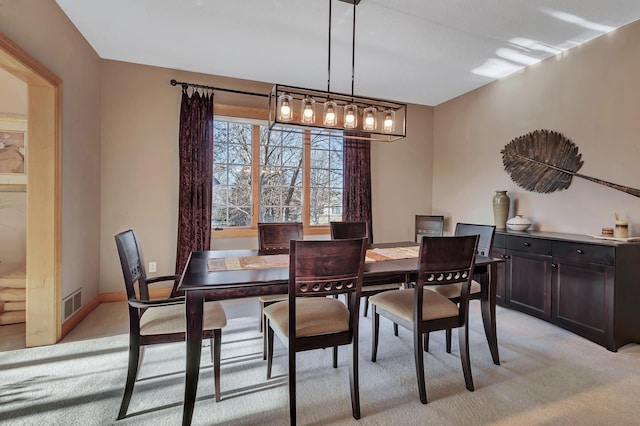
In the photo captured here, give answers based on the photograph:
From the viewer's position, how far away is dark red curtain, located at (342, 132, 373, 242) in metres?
4.48

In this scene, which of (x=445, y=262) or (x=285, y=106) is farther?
(x=285, y=106)

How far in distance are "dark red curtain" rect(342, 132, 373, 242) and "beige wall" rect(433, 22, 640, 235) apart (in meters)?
1.37

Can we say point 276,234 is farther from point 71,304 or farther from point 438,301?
point 71,304

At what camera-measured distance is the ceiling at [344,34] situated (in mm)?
2535

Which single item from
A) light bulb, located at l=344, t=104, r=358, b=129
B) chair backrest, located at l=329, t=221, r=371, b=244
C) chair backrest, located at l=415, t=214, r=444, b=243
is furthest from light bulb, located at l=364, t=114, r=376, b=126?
chair backrest, located at l=415, t=214, r=444, b=243

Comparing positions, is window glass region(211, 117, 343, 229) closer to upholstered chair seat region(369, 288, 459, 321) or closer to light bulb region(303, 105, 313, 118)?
light bulb region(303, 105, 313, 118)

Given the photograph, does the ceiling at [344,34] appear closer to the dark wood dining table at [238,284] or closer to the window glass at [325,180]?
the window glass at [325,180]

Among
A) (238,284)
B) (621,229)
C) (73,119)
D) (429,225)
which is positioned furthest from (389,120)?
(73,119)

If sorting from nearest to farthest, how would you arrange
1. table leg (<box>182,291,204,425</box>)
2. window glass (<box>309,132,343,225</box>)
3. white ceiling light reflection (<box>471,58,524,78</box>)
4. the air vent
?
1. table leg (<box>182,291,204,425</box>)
2. the air vent
3. white ceiling light reflection (<box>471,58,524,78</box>)
4. window glass (<box>309,132,343,225</box>)

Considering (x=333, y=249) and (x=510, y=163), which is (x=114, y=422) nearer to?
(x=333, y=249)

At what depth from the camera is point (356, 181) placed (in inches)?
177

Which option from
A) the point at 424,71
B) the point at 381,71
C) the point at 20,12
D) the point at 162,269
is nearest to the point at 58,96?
the point at 20,12

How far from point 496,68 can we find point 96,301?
5.28m

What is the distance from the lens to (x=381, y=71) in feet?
12.2
